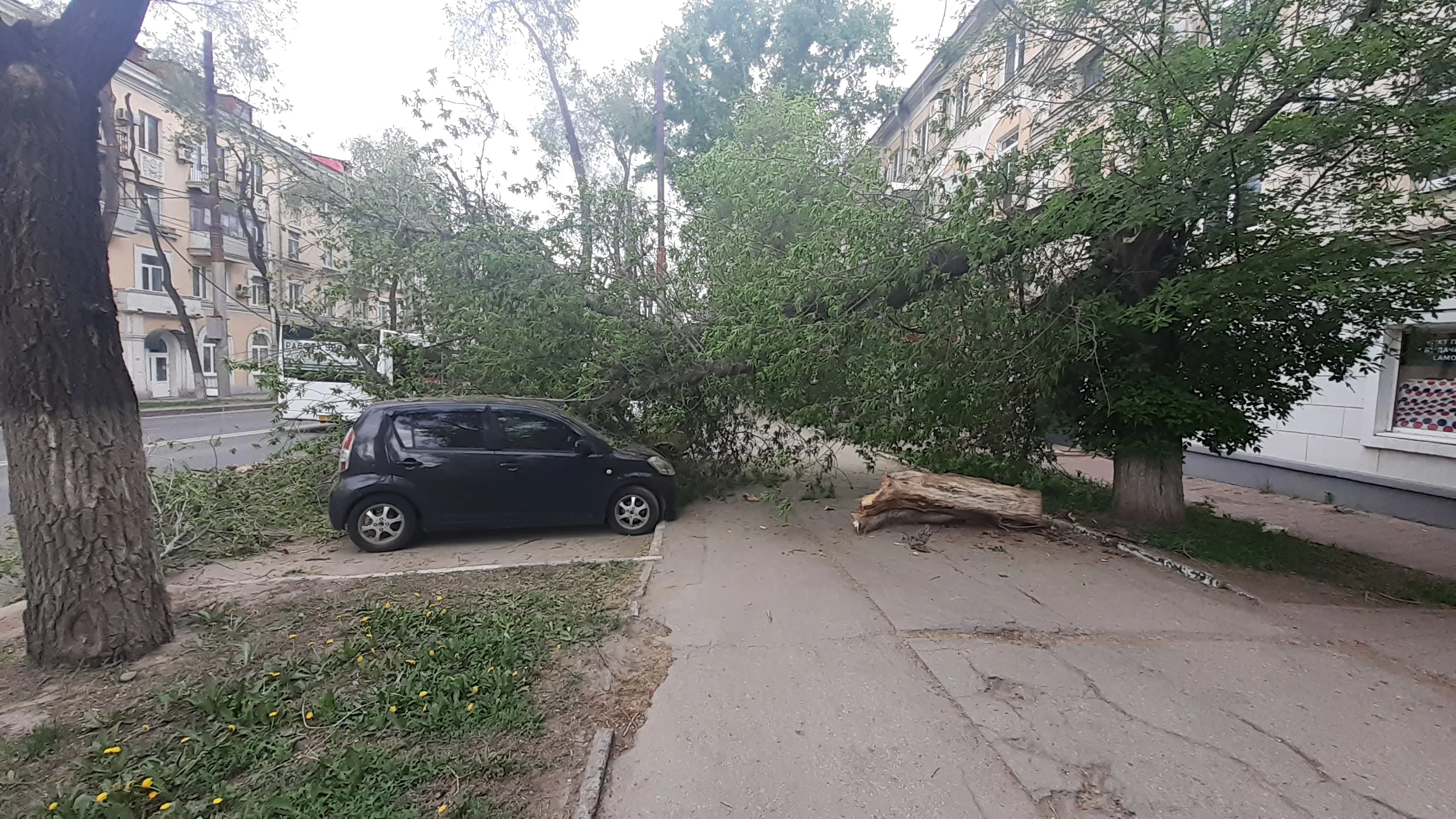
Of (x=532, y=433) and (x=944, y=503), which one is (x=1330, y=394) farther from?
(x=532, y=433)

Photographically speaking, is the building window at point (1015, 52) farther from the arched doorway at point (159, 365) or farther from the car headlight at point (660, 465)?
the arched doorway at point (159, 365)

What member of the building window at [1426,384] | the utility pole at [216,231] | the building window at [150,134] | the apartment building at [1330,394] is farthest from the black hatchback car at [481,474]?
the building window at [150,134]

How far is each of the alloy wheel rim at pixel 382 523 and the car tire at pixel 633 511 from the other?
2.02 meters

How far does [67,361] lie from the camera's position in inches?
142

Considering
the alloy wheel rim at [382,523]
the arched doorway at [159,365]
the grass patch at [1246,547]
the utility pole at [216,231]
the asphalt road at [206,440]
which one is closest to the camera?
the grass patch at [1246,547]

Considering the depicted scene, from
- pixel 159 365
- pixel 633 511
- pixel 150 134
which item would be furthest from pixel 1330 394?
pixel 159 365

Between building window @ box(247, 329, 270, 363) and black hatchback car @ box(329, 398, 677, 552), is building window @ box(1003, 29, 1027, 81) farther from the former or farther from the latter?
building window @ box(247, 329, 270, 363)

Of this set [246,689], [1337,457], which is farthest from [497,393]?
[1337,457]

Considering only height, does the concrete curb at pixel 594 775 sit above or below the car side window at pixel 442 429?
below

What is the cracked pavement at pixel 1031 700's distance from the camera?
279cm

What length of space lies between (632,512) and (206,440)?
11.1m

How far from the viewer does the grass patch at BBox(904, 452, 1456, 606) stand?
5.82m

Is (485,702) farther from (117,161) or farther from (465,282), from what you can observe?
(117,161)

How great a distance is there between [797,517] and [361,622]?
484 centimetres
